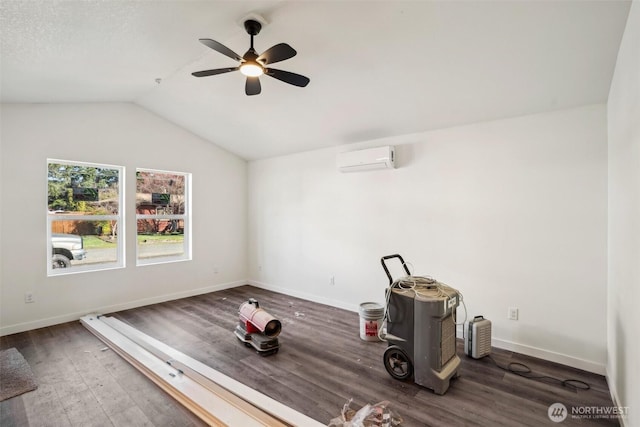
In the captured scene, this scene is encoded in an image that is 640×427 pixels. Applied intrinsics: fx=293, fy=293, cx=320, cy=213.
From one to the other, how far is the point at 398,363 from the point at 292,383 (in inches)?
37.7

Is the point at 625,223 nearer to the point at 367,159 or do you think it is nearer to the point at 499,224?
the point at 499,224

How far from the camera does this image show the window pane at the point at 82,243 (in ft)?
13.2

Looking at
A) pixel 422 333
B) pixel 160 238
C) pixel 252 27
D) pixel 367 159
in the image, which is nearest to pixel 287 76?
pixel 252 27

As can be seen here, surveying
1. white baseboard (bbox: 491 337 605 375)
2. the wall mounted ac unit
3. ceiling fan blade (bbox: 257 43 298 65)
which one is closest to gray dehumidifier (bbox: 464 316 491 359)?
white baseboard (bbox: 491 337 605 375)

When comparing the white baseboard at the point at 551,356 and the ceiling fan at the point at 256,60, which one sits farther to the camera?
the white baseboard at the point at 551,356

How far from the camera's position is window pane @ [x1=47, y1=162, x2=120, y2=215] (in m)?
4.00

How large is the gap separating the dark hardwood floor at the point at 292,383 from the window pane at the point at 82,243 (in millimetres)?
927

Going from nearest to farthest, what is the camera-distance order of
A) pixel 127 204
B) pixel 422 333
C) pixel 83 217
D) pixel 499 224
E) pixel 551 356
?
1. pixel 422 333
2. pixel 551 356
3. pixel 499 224
4. pixel 83 217
5. pixel 127 204

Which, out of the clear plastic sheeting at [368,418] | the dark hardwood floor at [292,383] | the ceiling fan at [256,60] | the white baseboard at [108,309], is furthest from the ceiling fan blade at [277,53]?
the white baseboard at [108,309]

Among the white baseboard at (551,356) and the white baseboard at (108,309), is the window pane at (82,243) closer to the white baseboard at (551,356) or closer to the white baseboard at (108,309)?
the white baseboard at (108,309)

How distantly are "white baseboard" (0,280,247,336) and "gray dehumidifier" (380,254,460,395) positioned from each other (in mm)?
3883

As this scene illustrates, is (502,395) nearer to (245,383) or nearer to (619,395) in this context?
(619,395)

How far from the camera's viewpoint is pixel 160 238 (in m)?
5.05

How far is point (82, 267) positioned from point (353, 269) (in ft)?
13.0
